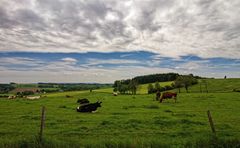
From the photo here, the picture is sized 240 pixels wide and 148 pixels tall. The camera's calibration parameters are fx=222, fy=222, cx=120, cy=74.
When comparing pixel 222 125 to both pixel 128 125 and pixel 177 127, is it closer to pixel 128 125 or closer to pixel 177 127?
pixel 177 127

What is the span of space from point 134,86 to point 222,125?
79.4 meters

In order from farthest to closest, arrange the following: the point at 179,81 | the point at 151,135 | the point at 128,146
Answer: the point at 179,81 → the point at 151,135 → the point at 128,146

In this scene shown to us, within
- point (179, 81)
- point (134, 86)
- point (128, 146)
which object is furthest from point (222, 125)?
point (134, 86)

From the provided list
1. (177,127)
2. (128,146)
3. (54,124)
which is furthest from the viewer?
(54,124)

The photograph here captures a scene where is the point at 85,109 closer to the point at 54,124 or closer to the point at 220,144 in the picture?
the point at 54,124

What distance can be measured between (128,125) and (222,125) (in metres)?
6.54

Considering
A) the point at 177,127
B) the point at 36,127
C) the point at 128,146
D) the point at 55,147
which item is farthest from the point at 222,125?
the point at 36,127

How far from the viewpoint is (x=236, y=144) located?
929 cm

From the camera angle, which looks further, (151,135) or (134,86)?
(134,86)

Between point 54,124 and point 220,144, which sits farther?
point 54,124

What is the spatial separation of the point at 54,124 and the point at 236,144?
1217 cm

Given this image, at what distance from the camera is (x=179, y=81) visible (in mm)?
85188

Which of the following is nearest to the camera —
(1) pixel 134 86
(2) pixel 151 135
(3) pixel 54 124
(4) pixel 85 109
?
(2) pixel 151 135

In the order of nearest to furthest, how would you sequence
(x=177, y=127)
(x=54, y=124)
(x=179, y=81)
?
(x=177, y=127)
(x=54, y=124)
(x=179, y=81)
